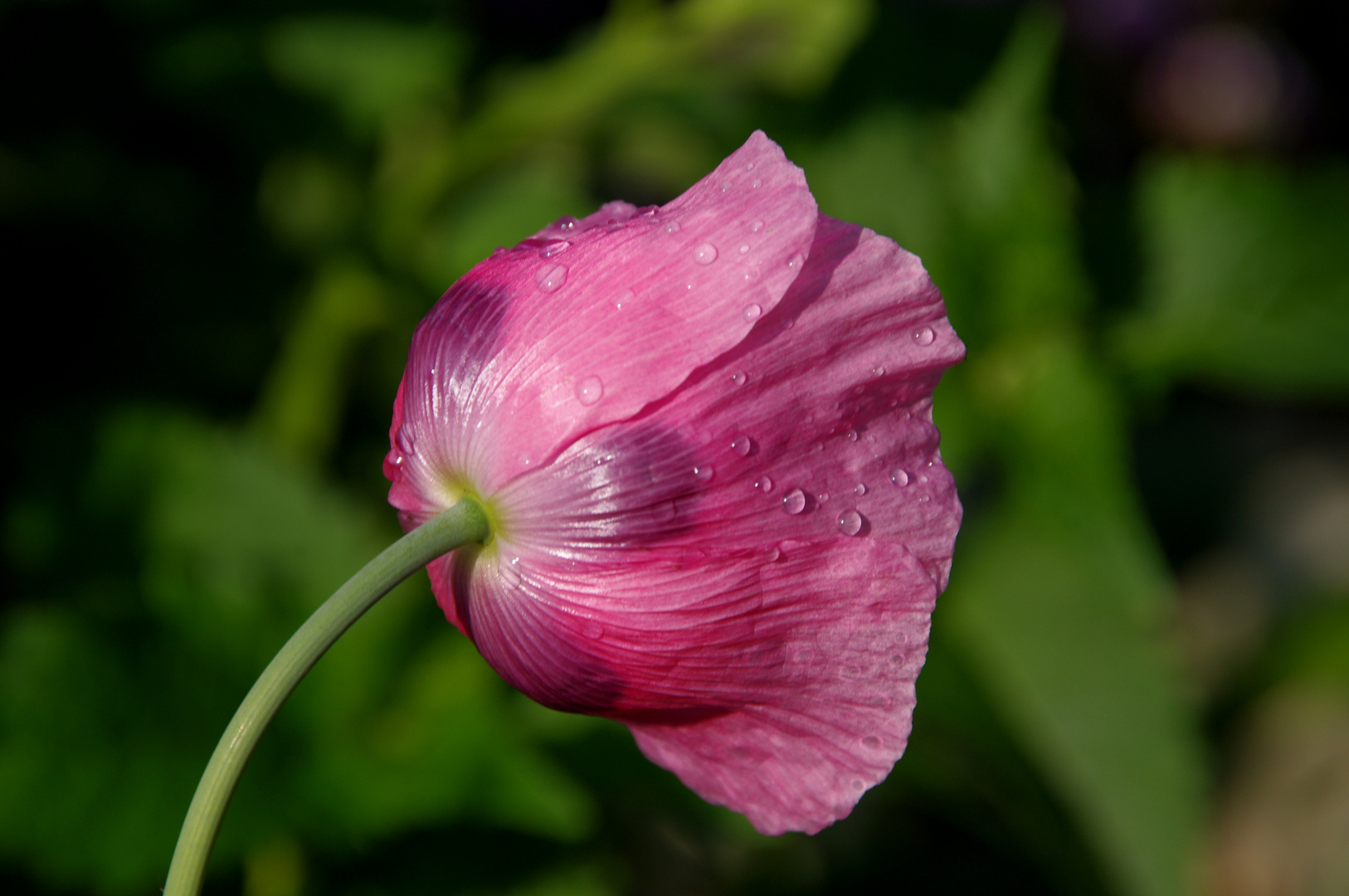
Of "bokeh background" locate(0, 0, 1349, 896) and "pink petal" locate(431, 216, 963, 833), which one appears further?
"bokeh background" locate(0, 0, 1349, 896)

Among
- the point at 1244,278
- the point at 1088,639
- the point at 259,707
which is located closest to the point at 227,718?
the point at 259,707

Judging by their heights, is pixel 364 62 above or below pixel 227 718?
above

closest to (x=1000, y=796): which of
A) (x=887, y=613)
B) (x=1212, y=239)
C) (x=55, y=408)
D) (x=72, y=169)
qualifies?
(x=1212, y=239)

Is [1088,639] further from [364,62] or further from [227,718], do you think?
[364,62]

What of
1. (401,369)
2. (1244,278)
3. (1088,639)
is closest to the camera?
(1088,639)

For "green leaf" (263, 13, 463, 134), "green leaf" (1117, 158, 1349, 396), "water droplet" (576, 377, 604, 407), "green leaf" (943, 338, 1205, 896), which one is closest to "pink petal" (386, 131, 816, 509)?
"water droplet" (576, 377, 604, 407)

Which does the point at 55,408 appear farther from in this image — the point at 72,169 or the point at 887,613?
the point at 887,613

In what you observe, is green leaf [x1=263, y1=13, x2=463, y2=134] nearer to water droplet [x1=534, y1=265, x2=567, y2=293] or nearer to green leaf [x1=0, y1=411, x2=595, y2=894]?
green leaf [x1=0, y1=411, x2=595, y2=894]
